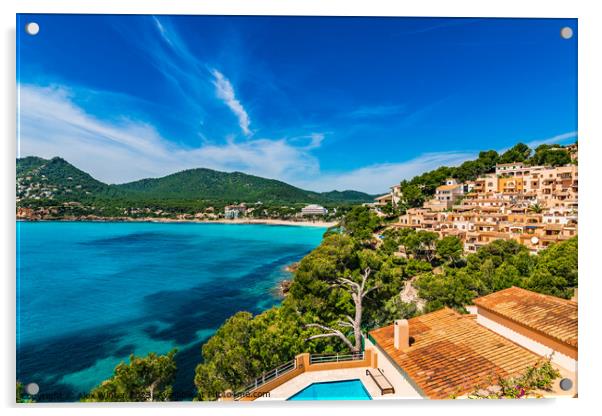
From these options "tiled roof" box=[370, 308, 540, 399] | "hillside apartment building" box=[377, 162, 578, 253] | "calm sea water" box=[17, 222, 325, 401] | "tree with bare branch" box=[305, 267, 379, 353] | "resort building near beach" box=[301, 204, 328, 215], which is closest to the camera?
"tiled roof" box=[370, 308, 540, 399]

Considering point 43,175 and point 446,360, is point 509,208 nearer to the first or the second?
point 446,360

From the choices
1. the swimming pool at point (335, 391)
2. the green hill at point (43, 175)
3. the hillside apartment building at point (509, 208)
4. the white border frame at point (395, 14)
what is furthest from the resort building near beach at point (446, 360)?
the green hill at point (43, 175)

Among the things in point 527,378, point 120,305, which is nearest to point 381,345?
point 527,378

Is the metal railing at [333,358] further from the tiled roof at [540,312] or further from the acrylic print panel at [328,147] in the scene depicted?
the tiled roof at [540,312]

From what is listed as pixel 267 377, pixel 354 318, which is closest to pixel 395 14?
pixel 354 318

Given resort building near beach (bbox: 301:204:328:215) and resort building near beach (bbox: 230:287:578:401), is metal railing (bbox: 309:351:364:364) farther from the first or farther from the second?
resort building near beach (bbox: 301:204:328:215)

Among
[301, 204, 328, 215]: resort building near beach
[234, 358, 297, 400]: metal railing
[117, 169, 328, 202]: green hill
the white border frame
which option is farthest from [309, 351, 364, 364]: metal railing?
[301, 204, 328, 215]: resort building near beach
